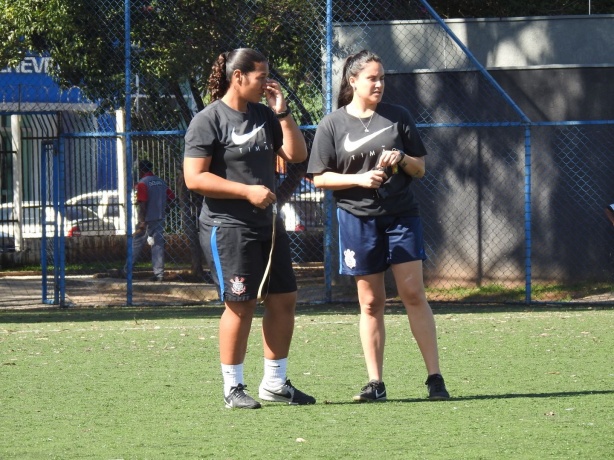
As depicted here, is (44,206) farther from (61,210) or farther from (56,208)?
(61,210)

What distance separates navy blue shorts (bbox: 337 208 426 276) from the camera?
6660mm

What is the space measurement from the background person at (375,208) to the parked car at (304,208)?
→ 305 inches

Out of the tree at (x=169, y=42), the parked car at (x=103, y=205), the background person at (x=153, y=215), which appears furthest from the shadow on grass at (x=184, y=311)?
the parked car at (x=103, y=205)

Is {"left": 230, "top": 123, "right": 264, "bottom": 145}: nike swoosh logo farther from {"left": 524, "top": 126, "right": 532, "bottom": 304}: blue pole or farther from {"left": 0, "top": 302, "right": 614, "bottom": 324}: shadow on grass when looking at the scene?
{"left": 524, "top": 126, "right": 532, "bottom": 304}: blue pole

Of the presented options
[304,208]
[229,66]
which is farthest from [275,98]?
[304,208]

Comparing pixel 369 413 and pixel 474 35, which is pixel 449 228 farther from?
pixel 369 413

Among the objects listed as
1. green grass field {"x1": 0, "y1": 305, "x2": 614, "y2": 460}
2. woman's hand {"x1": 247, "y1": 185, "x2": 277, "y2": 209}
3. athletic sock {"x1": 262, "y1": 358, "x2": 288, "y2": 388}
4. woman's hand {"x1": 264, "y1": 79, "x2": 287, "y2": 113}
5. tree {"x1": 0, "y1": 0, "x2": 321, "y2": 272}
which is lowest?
green grass field {"x1": 0, "y1": 305, "x2": 614, "y2": 460}

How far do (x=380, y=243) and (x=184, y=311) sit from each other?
6.84m

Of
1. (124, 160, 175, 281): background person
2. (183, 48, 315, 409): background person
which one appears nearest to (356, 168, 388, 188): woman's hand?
(183, 48, 315, 409): background person

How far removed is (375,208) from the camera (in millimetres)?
6660

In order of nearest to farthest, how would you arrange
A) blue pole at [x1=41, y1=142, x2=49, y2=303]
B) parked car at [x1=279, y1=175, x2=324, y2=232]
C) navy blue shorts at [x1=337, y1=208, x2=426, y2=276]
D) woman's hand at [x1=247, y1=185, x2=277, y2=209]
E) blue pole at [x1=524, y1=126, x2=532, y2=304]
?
woman's hand at [x1=247, y1=185, x2=277, y2=209] < navy blue shorts at [x1=337, y1=208, x2=426, y2=276] < blue pole at [x1=524, y1=126, x2=532, y2=304] < blue pole at [x1=41, y1=142, x2=49, y2=303] < parked car at [x1=279, y1=175, x2=324, y2=232]

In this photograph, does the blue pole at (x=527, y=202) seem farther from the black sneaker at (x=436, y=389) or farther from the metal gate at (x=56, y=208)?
the black sneaker at (x=436, y=389)

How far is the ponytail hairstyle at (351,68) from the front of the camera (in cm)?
668

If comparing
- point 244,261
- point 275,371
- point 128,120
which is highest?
point 128,120
